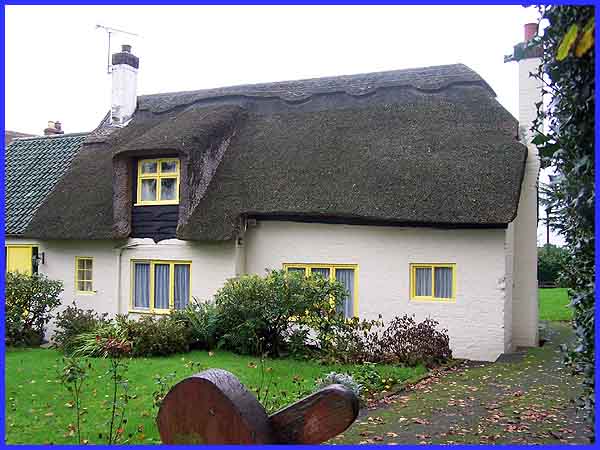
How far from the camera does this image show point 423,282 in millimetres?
13164

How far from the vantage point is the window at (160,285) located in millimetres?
15070

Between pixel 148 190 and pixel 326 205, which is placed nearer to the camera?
pixel 326 205

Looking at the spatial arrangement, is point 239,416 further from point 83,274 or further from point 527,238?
point 83,274

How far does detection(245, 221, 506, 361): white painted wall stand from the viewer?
12.5m

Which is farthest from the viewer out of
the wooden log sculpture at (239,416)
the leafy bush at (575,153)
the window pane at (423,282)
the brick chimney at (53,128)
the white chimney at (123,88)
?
the brick chimney at (53,128)

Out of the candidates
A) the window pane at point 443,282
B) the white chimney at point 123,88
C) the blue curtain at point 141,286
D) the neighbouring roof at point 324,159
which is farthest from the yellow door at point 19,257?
the window pane at point 443,282

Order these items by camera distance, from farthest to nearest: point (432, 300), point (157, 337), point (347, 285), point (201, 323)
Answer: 1. point (347, 285)
2. point (432, 300)
3. point (201, 323)
4. point (157, 337)

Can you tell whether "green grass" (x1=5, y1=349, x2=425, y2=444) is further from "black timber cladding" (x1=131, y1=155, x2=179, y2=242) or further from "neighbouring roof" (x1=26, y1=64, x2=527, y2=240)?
"black timber cladding" (x1=131, y1=155, x2=179, y2=242)

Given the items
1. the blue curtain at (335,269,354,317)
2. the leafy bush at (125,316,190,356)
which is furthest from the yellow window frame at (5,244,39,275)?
the blue curtain at (335,269,354,317)

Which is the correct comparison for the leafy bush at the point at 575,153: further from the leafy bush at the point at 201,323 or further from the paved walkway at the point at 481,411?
the leafy bush at the point at 201,323

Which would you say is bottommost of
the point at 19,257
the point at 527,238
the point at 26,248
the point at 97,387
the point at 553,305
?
the point at 97,387

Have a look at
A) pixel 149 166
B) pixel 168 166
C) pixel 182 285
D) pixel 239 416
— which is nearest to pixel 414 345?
pixel 182 285

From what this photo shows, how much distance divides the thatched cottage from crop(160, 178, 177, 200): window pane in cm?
5

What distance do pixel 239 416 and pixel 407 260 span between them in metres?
11.1
